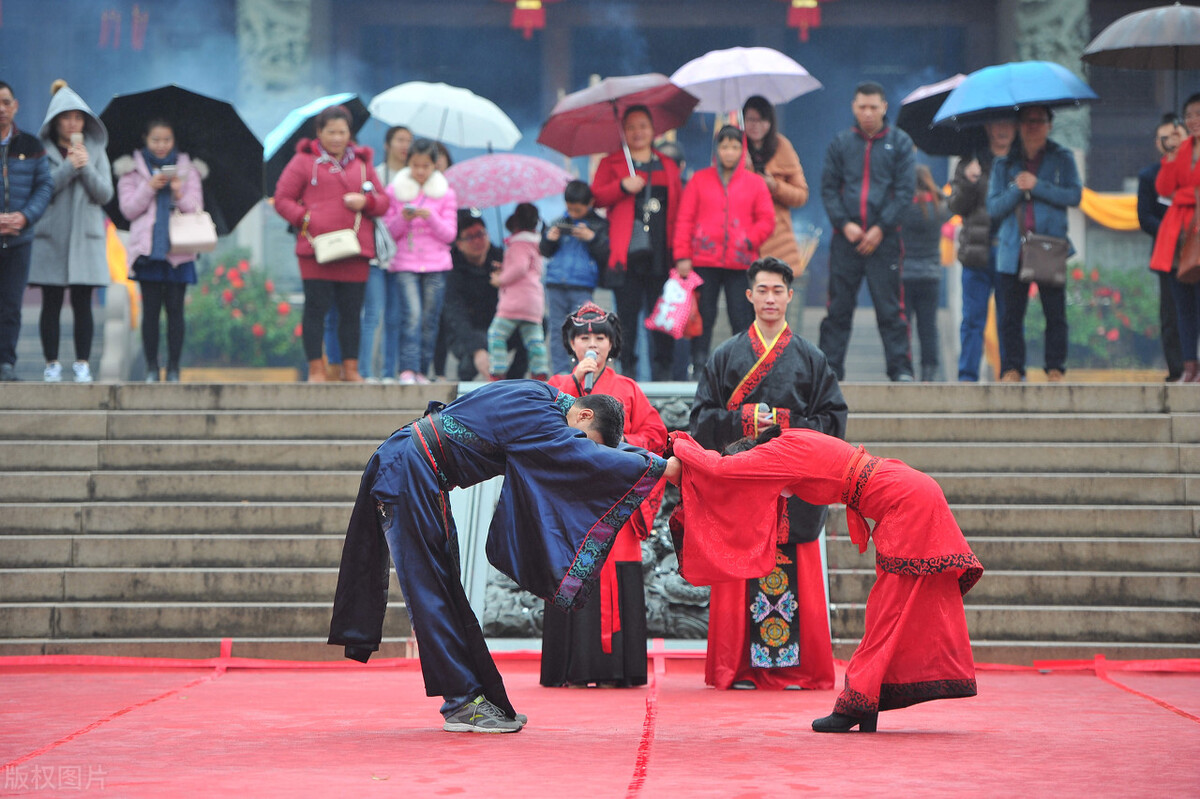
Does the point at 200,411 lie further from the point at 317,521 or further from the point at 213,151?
the point at 213,151

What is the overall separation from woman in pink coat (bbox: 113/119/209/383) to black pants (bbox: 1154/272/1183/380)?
19.0 ft

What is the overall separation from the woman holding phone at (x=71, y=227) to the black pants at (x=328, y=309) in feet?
4.17

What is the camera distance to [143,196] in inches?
325

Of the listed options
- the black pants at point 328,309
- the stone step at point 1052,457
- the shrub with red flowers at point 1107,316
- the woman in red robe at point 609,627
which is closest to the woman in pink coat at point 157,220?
the black pants at point 328,309

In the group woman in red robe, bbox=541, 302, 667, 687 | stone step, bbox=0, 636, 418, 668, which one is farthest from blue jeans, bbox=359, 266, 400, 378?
woman in red robe, bbox=541, 302, 667, 687

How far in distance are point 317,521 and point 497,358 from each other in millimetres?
2039

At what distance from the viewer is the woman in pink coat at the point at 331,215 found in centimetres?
811

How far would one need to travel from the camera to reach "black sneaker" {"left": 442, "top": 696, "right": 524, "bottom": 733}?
4.45 m

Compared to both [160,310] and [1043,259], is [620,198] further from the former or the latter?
[160,310]

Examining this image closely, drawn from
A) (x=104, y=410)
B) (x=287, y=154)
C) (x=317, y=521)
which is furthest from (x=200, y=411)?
(x=287, y=154)

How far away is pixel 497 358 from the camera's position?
8734 mm

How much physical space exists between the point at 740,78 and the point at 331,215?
2.80m

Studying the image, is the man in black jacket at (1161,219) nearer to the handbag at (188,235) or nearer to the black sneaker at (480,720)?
the black sneaker at (480,720)

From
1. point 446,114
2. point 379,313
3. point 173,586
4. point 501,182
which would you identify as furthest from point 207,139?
point 173,586
